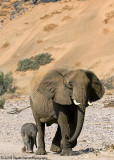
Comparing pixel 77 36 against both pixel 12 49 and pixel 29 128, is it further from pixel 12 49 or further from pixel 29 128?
pixel 29 128

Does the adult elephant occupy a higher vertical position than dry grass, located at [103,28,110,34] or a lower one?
higher

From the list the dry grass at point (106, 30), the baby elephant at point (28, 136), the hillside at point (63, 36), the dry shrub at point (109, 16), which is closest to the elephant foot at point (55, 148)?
the baby elephant at point (28, 136)

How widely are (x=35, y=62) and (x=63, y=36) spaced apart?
19.7 feet

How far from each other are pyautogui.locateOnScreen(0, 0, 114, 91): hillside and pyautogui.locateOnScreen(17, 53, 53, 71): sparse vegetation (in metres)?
0.68

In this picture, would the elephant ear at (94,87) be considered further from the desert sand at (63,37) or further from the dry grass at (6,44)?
the dry grass at (6,44)

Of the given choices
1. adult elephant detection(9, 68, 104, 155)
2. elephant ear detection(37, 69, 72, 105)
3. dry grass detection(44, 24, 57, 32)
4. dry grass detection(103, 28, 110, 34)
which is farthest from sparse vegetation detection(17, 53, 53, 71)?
elephant ear detection(37, 69, 72, 105)

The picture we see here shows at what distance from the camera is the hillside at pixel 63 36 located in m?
49.1

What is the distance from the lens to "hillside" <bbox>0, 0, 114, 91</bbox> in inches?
1934

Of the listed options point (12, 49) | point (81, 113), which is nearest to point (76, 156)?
point (81, 113)

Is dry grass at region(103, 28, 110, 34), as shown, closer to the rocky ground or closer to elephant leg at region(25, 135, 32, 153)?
the rocky ground

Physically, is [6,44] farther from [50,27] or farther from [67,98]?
[67,98]

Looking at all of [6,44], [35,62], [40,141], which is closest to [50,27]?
[6,44]

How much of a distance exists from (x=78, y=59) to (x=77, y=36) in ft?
22.2

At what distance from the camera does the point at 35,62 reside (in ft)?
175
